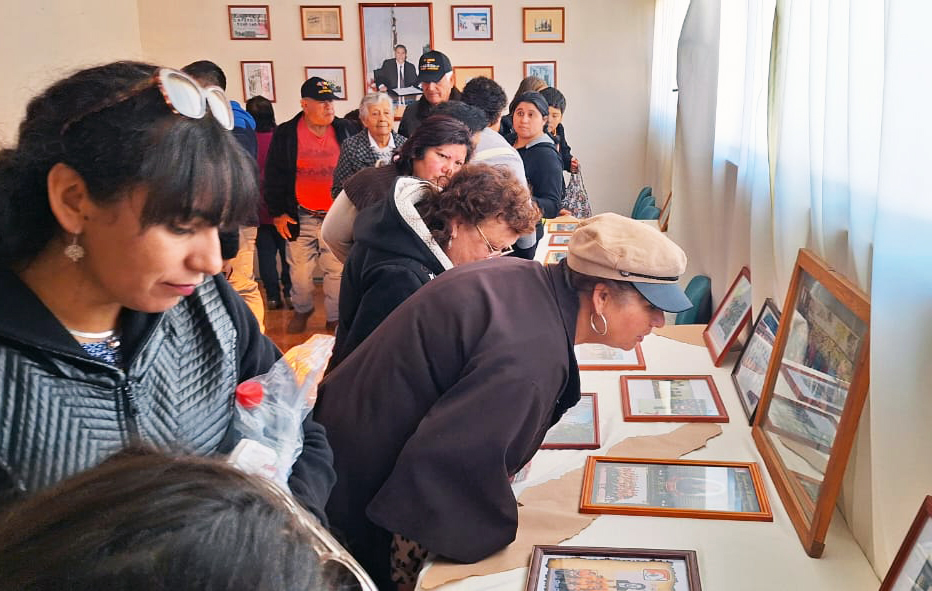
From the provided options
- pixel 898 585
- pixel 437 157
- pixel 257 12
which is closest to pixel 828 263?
pixel 898 585

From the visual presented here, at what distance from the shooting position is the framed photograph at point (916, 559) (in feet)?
3.42

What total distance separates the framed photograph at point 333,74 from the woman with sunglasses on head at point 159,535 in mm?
6631

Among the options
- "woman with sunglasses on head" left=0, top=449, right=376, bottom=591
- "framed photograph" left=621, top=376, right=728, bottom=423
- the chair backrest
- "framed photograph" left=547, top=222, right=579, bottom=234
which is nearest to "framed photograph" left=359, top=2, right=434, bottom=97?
"framed photograph" left=547, top=222, right=579, bottom=234

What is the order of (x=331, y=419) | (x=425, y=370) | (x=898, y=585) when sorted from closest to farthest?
(x=898, y=585) < (x=425, y=370) < (x=331, y=419)

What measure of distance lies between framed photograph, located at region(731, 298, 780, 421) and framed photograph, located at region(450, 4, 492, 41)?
5.14 m

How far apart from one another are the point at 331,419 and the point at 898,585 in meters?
1.08

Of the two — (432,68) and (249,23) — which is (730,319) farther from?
(249,23)

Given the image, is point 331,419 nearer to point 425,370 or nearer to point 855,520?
point 425,370

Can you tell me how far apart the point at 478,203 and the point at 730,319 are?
3.18 ft

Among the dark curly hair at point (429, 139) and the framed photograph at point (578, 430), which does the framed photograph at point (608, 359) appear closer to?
the framed photograph at point (578, 430)

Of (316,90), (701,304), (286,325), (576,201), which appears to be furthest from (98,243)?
(286,325)

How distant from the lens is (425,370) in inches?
62.1

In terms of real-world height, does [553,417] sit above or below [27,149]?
below

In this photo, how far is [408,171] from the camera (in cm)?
266
